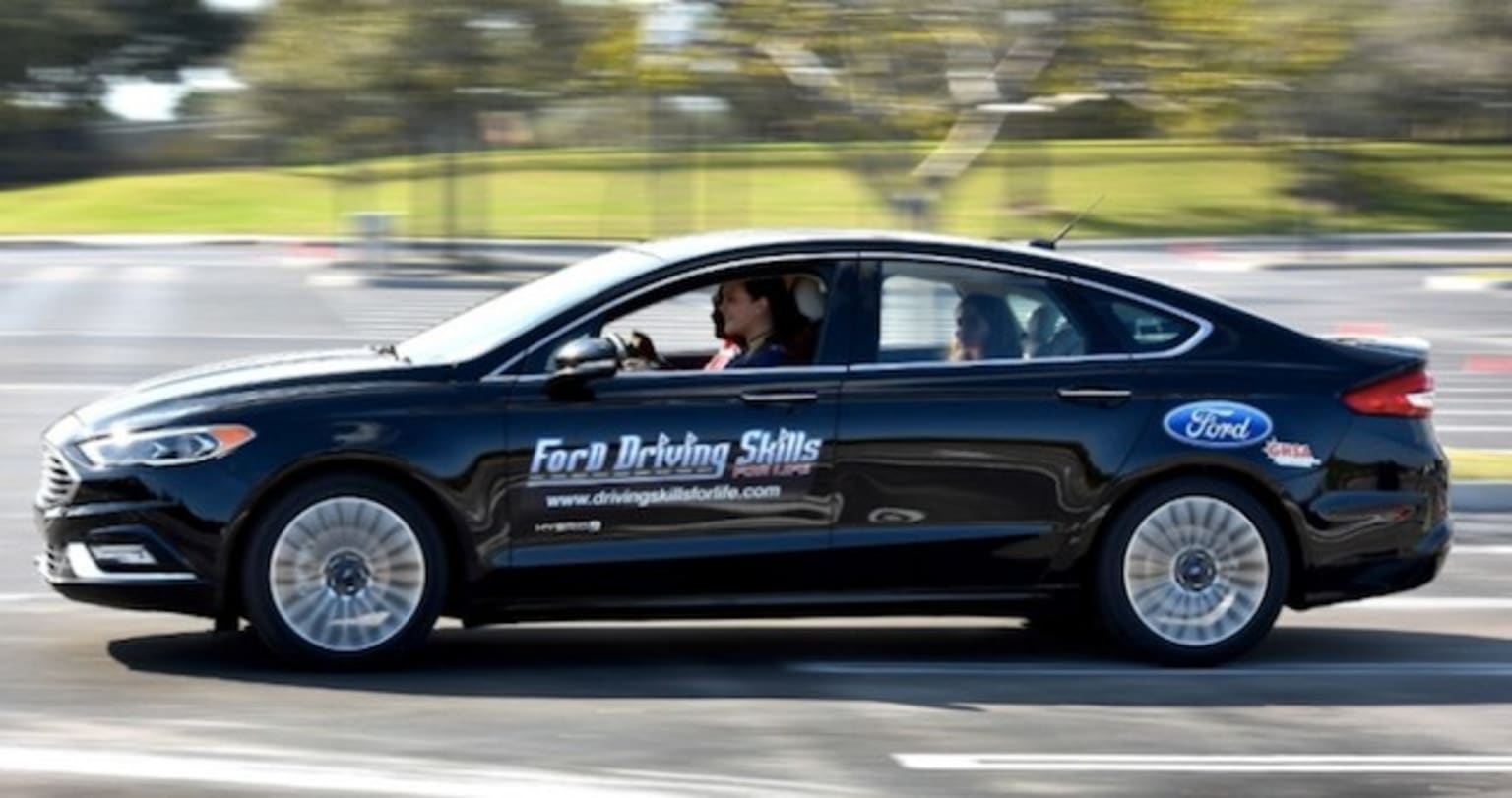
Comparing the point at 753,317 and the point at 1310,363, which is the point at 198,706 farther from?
the point at 1310,363

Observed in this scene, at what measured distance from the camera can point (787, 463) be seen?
8406 millimetres

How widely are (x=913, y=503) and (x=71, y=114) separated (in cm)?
7165

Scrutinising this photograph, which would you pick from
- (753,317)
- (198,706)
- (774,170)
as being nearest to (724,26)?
(753,317)

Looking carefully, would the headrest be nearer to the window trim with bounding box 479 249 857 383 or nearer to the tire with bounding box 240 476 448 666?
the window trim with bounding box 479 249 857 383

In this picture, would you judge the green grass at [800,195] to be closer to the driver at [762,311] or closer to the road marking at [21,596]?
the road marking at [21,596]

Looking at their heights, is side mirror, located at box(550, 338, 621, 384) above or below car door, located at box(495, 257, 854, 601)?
above

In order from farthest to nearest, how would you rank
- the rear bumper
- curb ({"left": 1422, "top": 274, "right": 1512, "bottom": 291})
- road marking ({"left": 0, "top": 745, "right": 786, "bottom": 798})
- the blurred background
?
1. curb ({"left": 1422, "top": 274, "right": 1512, "bottom": 291})
2. the blurred background
3. the rear bumper
4. road marking ({"left": 0, "top": 745, "right": 786, "bottom": 798})

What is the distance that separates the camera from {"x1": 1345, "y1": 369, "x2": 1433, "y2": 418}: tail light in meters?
8.84

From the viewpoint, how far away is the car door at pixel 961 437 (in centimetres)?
850

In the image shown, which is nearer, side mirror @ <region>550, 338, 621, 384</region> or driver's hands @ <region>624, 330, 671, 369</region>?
side mirror @ <region>550, 338, 621, 384</region>

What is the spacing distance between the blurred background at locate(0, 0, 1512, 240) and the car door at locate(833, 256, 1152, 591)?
6336 mm

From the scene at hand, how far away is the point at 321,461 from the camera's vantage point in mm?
8172

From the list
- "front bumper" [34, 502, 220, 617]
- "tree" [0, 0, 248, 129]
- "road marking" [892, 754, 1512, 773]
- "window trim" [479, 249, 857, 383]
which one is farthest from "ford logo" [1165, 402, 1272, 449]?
"tree" [0, 0, 248, 129]

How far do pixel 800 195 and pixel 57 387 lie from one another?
30.8 m
